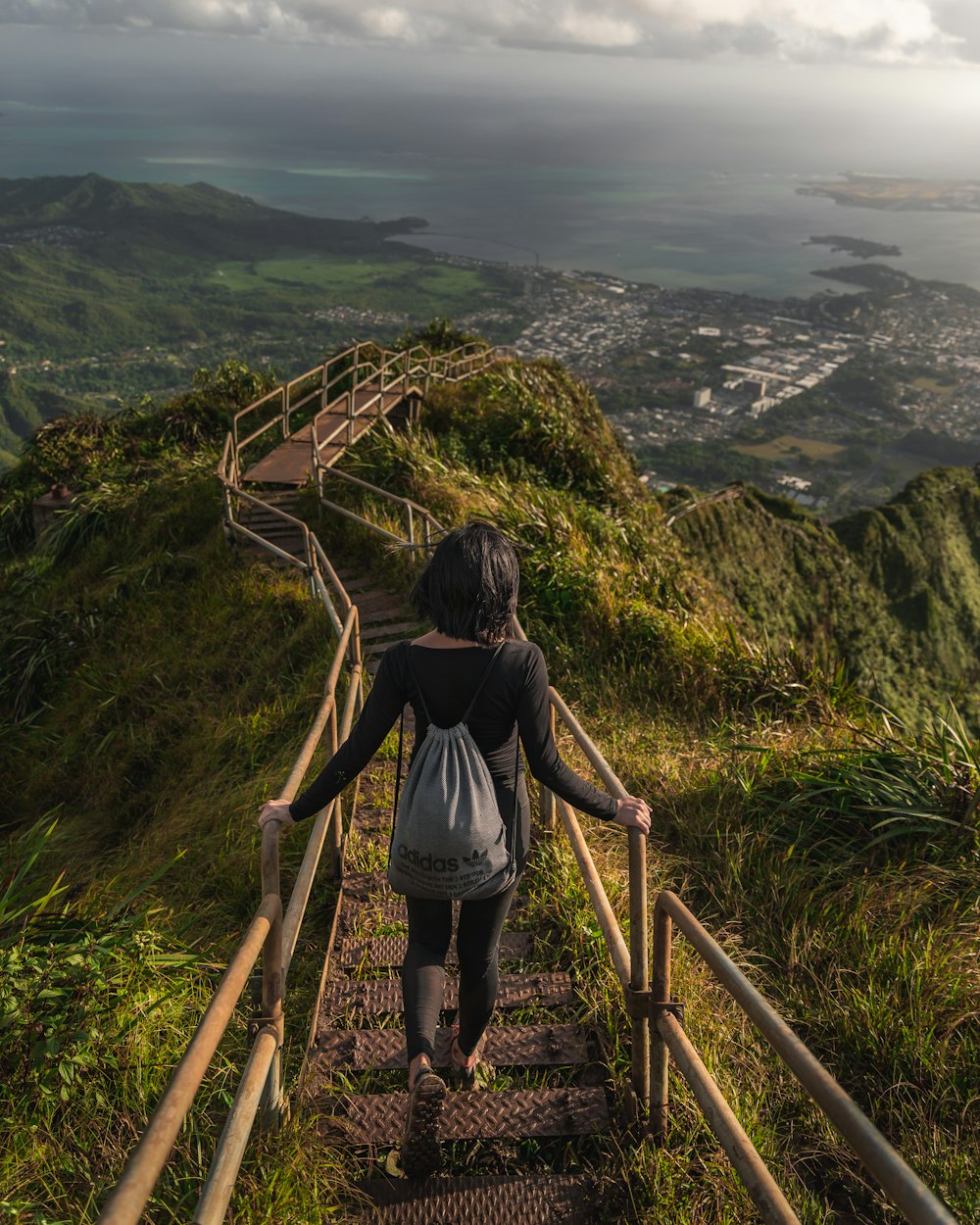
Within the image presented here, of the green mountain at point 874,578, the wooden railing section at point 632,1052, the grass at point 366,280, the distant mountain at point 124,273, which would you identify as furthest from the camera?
the grass at point 366,280

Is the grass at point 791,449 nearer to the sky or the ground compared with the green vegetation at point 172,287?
nearer to the ground

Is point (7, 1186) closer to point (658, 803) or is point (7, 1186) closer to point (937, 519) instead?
point (658, 803)

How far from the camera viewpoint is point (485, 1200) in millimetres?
2434

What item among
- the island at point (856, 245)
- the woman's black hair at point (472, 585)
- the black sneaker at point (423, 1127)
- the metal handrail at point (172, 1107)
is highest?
the island at point (856, 245)

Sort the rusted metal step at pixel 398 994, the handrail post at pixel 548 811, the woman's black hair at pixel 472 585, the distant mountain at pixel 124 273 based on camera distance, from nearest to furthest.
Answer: the woman's black hair at pixel 472 585
the rusted metal step at pixel 398 994
the handrail post at pixel 548 811
the distant mountain at pixel 124 273

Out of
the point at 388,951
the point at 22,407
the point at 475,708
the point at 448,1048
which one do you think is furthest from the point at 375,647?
the point at 22,407

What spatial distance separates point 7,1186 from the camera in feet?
7.86

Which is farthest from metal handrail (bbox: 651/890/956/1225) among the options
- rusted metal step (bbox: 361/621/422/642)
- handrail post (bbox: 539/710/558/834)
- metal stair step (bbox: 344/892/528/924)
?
rusted metal step (bbox: 361/621/422/642)

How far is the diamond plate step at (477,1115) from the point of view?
2650mm

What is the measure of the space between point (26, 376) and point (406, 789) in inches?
3608

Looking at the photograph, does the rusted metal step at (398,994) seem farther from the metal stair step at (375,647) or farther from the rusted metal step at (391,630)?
the rusted metal step at (391,630)

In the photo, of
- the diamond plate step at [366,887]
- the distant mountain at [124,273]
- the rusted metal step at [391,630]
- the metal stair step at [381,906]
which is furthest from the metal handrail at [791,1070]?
the distant mountain at [124,273]

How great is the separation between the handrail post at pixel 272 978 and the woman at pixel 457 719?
12 cm

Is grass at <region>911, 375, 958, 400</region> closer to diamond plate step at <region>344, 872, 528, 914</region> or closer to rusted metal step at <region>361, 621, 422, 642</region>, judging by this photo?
rusted metal step at <region>361, 621, 422, 642</region>
